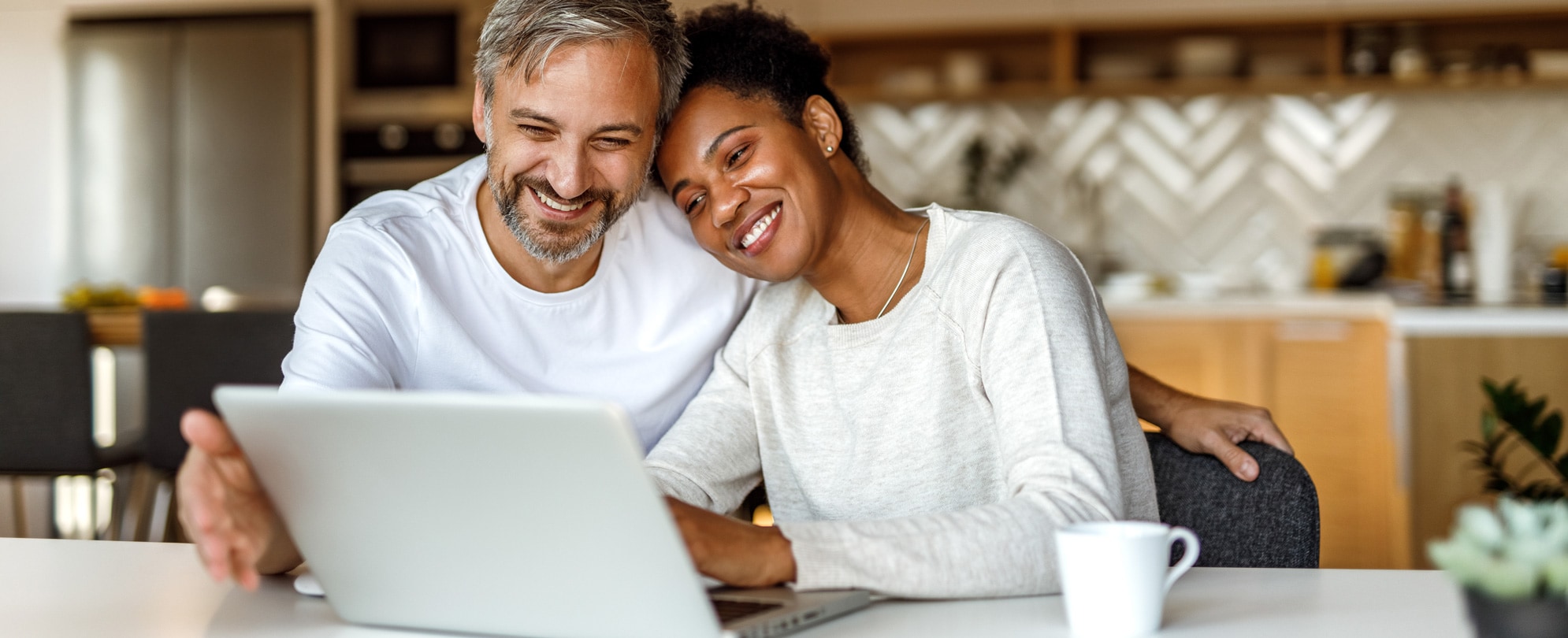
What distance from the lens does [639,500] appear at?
2.48 ft

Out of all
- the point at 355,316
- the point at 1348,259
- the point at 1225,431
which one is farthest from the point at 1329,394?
the point at 355,316

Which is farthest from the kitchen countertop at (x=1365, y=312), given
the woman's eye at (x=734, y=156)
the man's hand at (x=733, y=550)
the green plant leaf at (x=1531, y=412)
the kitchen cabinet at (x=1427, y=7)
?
the man's hand at (x=733, y=550)

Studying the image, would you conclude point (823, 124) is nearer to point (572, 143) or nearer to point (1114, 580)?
point (572, 143)

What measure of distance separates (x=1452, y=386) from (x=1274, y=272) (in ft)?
3.42

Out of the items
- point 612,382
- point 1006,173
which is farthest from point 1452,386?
point 612,382

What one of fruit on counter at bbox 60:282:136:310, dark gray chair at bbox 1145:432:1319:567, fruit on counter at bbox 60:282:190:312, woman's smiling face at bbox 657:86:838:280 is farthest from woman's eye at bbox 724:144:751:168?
fruit on counter at bbox 60:282:136:310

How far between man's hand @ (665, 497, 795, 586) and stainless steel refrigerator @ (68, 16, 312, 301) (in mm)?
4211

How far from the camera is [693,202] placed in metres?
1.50

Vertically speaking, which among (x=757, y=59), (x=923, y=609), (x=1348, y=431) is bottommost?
(x=1348, y=431)

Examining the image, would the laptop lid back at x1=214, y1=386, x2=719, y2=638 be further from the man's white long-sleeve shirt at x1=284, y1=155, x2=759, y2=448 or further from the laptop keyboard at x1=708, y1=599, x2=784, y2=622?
the man's white long-sleeve shirt at x1=284, y1=155, x2=759, y2=448

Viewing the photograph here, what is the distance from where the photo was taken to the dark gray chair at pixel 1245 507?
4.25ft

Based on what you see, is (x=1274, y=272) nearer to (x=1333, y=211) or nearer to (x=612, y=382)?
(x=1333, y=211)

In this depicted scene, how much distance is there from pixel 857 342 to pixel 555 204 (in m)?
0.39

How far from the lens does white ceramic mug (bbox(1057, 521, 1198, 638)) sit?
2.79 feet
